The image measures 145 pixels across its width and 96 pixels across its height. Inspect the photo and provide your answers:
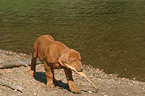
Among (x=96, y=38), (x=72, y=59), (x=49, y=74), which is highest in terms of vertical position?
(x=72, y=59)

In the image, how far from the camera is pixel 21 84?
10.4m

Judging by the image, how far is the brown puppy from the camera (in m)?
8.77

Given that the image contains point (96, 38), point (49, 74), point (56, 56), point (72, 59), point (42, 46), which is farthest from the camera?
point (96, 38)

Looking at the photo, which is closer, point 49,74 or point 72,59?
point 72,59

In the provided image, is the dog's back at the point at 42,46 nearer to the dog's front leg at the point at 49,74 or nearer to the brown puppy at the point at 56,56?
the brown puppy at the point at 56,56

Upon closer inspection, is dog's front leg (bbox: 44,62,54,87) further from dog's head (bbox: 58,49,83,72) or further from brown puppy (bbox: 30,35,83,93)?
dog's head (bbox: 58,49,83,72)

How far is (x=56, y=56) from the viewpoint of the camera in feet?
30.2

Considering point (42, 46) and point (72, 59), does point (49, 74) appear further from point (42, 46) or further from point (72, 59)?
point (72, 59)

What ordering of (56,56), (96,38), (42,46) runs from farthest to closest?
(96,38) → (42,46) → (56,56)

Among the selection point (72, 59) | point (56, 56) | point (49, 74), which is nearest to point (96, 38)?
point (49, 74)

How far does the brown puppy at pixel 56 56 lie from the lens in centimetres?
877

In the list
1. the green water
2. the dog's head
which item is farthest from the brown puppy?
the green water

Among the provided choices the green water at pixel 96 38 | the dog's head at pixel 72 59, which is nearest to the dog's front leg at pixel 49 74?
the dog's head at pixel 72 59

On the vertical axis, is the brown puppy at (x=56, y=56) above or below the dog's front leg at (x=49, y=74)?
above
